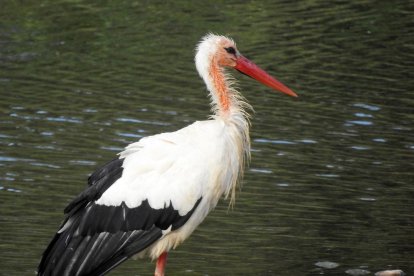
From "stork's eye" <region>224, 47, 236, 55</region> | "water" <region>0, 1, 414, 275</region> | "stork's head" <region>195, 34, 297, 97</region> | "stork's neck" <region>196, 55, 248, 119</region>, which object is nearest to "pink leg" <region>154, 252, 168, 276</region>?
"water" <region>0, 1, 414, 275</region>

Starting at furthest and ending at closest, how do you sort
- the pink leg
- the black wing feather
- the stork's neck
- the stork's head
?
1. the stork's head
2. the stork's neck
3. the pink leg
4. the black wing feather

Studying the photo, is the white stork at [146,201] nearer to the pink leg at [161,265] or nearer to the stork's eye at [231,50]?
the pink leg at [161,265]

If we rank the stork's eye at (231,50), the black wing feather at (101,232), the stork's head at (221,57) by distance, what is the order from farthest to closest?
the stork's eye at (231,50) → the stork's head at (221,57) → the black wing feather at (101,232)

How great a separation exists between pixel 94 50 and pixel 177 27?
173 centimetres

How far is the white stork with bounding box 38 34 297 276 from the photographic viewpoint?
930 centimetres

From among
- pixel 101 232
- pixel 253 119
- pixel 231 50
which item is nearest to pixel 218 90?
pixel 231 50

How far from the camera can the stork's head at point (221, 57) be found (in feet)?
33.7

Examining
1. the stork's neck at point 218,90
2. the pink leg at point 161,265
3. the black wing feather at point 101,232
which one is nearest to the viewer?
the black wing feather at point 101,232

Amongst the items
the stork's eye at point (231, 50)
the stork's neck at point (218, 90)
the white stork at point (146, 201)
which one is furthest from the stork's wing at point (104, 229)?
the stork's eye at point (231, 50)

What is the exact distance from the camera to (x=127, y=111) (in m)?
15.3

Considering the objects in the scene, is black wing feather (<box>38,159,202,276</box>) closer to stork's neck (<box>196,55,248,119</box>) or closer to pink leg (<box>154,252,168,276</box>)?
pink leg (<box>154,252,168,276</box>)

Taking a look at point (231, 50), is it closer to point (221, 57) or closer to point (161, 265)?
point (221, 57)

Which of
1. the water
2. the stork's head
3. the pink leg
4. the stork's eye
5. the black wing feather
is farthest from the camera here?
the water

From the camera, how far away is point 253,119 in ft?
49.3
